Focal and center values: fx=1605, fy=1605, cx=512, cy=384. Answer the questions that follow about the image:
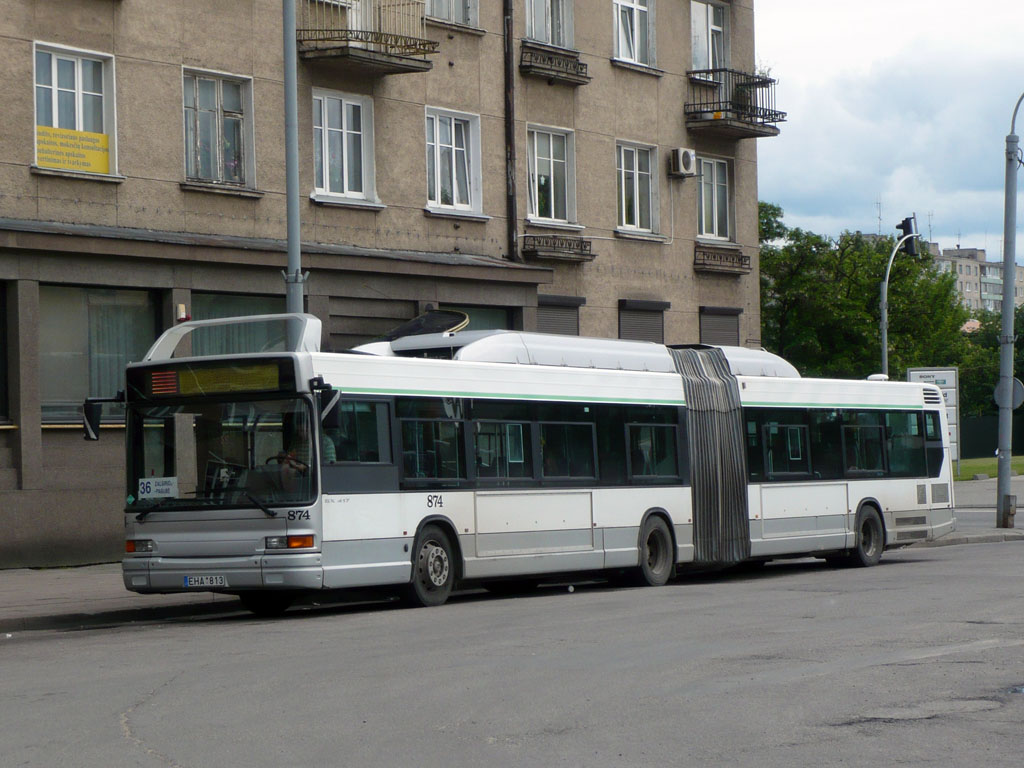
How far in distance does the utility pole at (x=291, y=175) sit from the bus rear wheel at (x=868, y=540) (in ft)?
31.5

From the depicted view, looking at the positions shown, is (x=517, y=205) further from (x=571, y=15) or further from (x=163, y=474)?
(x=163, y=474)

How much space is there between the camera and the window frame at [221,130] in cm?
2303

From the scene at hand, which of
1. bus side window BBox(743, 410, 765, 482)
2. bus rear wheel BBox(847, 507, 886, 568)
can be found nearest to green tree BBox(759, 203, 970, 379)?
bus rear wheel BBox(847, 507, 886, 568)

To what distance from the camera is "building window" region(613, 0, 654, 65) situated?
30.5 meters

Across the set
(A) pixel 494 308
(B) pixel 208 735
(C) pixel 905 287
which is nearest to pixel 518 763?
(B) pixel 208 735

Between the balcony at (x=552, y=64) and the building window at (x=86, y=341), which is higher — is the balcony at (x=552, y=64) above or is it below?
above

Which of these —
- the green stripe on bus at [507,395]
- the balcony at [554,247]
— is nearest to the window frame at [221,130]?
the balcony at [554,247]

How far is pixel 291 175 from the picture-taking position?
18.3 meters

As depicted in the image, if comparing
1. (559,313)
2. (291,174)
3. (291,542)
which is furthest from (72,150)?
(559,313)

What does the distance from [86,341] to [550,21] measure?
11.5m

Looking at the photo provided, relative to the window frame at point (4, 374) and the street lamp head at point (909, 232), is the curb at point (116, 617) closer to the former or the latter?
the window frame at point (4, 374)

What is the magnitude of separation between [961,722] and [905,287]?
69.2 meters

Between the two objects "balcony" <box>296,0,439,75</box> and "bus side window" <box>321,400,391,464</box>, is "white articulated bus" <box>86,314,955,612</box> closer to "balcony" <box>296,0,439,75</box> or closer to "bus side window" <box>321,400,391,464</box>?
"bus side window" <box>321,400,391,464</box>

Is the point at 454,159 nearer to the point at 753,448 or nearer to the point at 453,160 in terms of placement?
the point at 453,160
